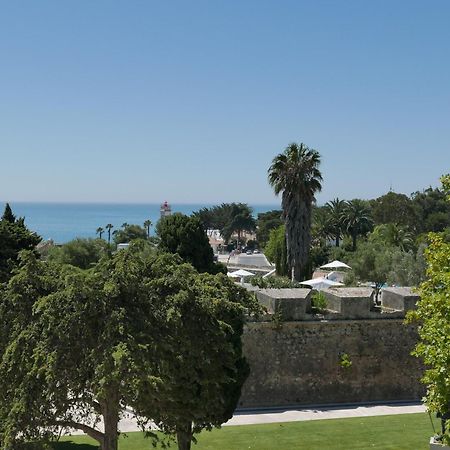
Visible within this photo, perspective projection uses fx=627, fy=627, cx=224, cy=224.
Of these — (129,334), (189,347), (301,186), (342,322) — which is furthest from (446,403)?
(301,186)

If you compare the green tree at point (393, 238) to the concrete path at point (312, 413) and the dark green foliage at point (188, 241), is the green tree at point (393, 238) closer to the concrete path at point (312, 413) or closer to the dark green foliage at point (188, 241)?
the dark green foliage at point (188, 241)

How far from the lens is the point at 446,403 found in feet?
35.2

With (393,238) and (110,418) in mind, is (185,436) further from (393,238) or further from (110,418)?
(393,238)

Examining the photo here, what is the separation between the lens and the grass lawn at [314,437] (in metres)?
15.2

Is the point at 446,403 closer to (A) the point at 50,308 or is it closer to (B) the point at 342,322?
(A) the point at 50,308

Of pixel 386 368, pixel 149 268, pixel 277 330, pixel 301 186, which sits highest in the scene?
pixel 301 186

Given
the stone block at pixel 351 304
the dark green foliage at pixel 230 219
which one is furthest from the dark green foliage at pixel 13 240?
the dark green foliage at pixel 230 219

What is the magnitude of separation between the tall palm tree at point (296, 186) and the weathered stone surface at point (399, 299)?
17363mm

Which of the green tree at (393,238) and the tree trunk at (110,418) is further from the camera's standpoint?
the green tree at (393,238)

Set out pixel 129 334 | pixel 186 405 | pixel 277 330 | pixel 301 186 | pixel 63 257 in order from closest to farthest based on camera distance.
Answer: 1. pixel 129 334
2. pixel 186 405
3. pixel 277 330
4. pixel 301 186
5. pixel 63 257

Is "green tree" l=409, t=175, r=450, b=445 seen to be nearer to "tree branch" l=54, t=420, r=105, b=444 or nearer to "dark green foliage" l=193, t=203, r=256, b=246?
"tree branch" l=54, t=420, r=105, b=444

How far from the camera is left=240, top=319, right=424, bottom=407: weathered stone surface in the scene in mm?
19375

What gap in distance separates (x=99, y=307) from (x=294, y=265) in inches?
1141

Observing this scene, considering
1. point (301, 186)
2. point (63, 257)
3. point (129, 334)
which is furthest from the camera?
point (63, 257)
